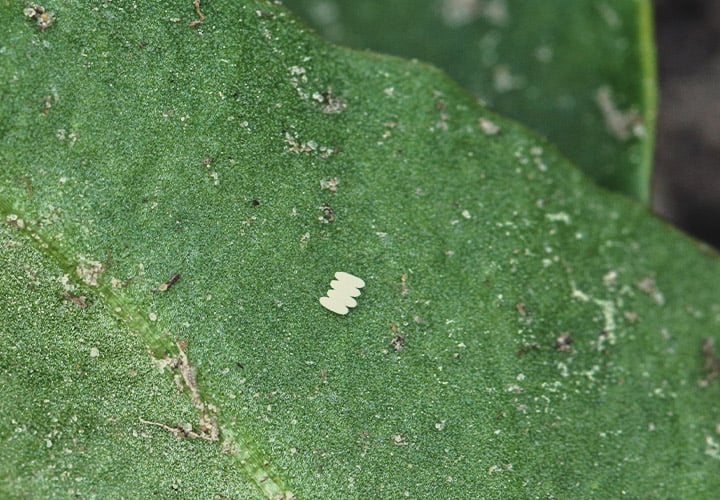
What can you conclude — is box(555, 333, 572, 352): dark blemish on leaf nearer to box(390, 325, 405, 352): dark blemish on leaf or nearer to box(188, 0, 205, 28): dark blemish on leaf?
box(390, 325, 405, 352): dark blemish on leaf

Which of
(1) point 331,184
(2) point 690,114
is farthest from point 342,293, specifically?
(2) point 690,114

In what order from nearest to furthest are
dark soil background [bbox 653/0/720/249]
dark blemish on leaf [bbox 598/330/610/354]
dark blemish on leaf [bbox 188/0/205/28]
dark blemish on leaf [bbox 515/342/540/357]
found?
dark blemish on leaf [bbox 188/0/205/28]
dark blemish on leaf [bbox 515/342/540/357]
dark blemish on leaf [bbox 598/330/610/354]
dark soil background [bbox 653/0/720/249]

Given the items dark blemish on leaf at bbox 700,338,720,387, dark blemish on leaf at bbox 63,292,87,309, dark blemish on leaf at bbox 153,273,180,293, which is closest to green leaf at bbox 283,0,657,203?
dark blemish on leaf at bbox 700,338,720,387

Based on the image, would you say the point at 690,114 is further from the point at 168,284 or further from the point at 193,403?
the point at 193,403

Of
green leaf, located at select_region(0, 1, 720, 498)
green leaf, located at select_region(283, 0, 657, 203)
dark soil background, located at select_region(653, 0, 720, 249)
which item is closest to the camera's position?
green leaf, located at select_region(0, 1, 720, 498)

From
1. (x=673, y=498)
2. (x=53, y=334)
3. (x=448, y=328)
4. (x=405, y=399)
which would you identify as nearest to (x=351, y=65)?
(x=448, y=328)

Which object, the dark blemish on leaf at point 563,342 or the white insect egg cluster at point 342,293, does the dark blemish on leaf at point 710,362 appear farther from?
the white insect egg cluster at point 342,293

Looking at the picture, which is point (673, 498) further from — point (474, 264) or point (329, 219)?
point (329, 219)
